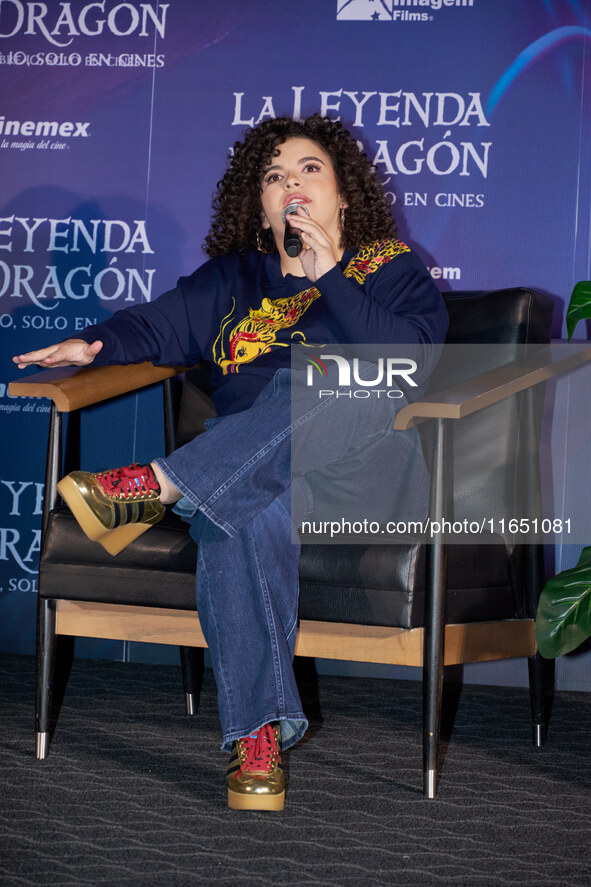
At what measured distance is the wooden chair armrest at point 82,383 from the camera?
6.39 feet

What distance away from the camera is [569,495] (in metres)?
2.72

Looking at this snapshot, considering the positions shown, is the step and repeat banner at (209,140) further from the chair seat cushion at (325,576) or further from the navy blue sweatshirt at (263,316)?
the chair seat cushion at (325,576)

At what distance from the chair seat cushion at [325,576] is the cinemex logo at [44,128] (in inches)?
53.0

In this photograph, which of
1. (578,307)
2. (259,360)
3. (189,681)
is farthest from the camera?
(189,681)

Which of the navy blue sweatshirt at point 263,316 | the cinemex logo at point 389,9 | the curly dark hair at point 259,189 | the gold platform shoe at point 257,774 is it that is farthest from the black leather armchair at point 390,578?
the cinemex logo at point 389,9

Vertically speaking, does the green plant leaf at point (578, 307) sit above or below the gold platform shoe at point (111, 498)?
above

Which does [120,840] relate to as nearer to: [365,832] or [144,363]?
[365,832]

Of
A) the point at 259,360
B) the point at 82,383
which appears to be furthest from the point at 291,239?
the point at 82,383

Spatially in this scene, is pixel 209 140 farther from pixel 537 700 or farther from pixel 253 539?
pixel 537 700

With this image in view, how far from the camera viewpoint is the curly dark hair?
2.33 metres

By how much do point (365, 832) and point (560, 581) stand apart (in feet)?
1.90

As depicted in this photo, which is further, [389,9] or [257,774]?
[389,9]

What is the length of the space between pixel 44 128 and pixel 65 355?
1.14 metres

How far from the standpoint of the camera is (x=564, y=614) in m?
1.88
